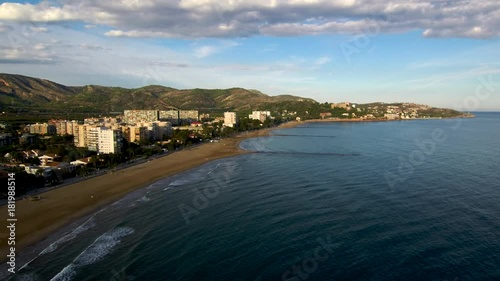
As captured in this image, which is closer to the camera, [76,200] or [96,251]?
[96,251]

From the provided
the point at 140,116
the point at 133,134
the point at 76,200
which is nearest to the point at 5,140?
the point at 133,134

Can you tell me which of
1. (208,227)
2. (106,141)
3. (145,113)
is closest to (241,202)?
(208,227)

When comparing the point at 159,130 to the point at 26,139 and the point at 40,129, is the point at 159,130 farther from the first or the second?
the point at 26,139

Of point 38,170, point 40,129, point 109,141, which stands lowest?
point 38,170

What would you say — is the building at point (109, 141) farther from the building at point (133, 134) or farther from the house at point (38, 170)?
the house at point (38, 170)

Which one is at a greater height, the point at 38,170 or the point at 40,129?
the point at 40,129

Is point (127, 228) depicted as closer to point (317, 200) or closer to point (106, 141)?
point (317, 200)
